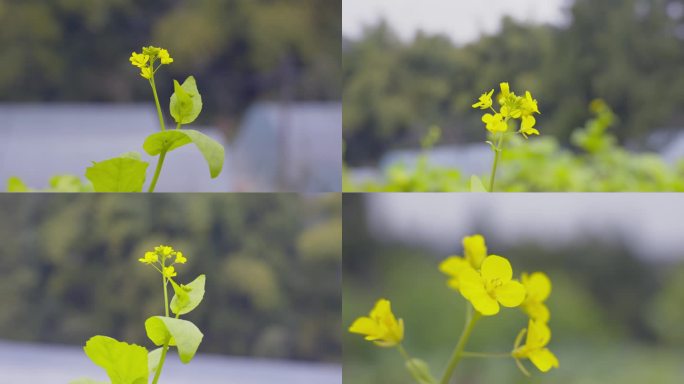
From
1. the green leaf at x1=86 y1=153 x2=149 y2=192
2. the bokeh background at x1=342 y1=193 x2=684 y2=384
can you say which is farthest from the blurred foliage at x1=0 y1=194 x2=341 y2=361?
the green leaf at x1=86 y1=153 x2=149 y2=192

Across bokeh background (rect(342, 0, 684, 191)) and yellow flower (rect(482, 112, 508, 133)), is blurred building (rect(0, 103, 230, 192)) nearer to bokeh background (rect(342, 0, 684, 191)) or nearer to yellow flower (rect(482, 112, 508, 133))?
bokeh background (rect(342, 0, 684, 191))

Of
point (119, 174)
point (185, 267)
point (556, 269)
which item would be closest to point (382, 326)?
point (119, 174)

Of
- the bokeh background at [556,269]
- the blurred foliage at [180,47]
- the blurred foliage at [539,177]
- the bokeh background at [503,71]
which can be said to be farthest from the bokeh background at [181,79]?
the bokeh background at [556,269]

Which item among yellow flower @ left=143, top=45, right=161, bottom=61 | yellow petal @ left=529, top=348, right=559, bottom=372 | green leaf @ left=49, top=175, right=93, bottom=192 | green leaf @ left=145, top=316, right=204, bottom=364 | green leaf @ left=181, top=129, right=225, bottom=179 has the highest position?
yellow flower @ left=143, top=45, right=161, bottom=61

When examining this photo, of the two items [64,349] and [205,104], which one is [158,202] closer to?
[64,349]

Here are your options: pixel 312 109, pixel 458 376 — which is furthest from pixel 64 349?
pixel 312 109

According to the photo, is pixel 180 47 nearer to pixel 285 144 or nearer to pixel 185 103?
pixel 285 144

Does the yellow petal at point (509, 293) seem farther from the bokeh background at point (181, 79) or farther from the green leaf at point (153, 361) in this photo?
the bokeh background at point (181, 79)
